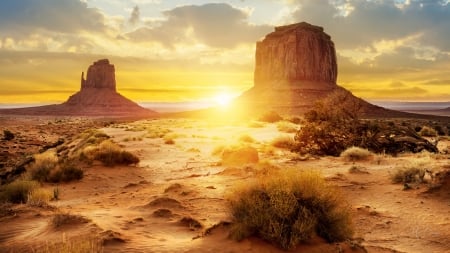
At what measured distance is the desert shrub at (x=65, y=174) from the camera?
15.6 metres

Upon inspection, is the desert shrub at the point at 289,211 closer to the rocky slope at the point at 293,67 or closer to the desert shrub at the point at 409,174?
the desert shrub at the point at 409,174

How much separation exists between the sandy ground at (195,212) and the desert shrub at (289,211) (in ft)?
0.80

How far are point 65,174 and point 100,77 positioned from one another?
165229 mm

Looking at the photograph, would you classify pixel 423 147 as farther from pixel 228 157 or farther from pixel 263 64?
pixel 263 64

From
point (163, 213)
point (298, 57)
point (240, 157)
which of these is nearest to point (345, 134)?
point (240, 157)

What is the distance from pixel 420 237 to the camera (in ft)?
27.6

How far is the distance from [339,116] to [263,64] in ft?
337

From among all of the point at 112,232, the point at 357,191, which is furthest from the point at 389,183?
the point at 112,232

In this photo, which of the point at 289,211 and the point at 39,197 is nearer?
the point at 289,211

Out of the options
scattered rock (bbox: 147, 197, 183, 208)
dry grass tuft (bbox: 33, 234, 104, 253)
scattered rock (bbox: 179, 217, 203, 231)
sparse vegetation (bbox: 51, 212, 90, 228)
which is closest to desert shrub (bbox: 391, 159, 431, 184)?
scattered rock (bbox: 147, 197, 183, 208)

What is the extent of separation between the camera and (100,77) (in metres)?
172

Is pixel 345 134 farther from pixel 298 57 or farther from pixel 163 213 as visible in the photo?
pixel 298 57

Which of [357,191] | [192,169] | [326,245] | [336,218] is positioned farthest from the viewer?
[192,169]

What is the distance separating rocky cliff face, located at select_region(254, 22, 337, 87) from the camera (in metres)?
112
